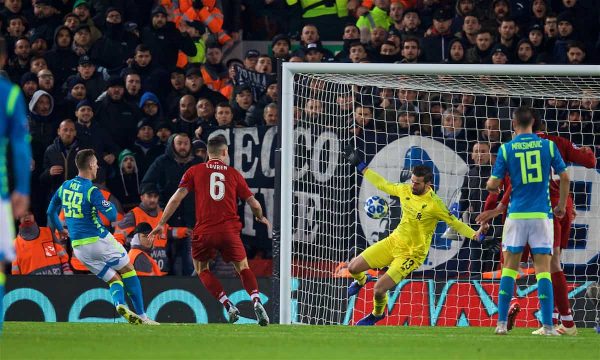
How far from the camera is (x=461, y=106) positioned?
14094mm

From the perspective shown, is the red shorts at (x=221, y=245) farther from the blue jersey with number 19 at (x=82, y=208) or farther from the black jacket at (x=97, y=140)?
the black jacket at (x=97, y=140)

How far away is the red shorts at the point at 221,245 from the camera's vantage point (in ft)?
39.7

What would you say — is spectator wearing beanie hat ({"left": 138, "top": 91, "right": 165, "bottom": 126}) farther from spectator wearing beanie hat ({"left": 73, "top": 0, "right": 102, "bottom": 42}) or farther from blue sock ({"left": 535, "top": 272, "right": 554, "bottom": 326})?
blue sock ({"left": 535, "top": 272, "right": 554, "bottom": 326})

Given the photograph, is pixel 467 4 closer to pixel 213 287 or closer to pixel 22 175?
pixel 213 287

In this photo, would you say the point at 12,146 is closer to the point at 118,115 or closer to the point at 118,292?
the point at 118,292

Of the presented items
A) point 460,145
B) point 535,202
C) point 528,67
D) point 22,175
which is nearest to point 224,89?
point 460,145

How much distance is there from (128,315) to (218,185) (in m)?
1.55

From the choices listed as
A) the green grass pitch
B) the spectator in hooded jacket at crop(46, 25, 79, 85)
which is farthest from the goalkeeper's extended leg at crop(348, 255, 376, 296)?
the spectator in hooded jacket at crop(46, 25, 79, 85)

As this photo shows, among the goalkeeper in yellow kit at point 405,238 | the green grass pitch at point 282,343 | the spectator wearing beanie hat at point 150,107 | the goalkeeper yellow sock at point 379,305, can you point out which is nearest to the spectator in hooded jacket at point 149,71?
the spectator wearing beanie hat at point 150,107

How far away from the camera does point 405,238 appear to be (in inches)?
496

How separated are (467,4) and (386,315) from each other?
15.7 ft

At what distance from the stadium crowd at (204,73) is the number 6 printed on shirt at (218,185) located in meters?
1.84

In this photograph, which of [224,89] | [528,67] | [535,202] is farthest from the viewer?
[224,89]

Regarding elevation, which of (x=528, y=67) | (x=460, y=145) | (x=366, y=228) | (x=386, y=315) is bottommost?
(x=386, y=315)
